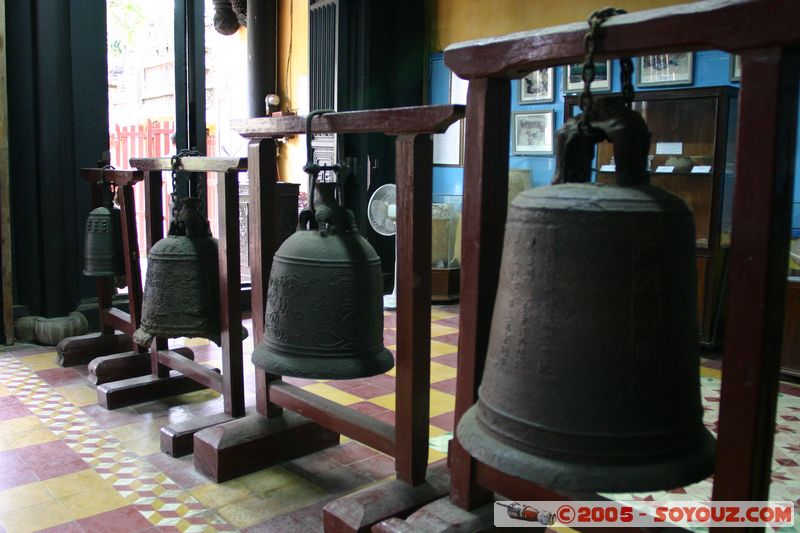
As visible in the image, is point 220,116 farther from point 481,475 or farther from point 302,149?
point 481,475

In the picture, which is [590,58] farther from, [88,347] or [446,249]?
[446,249]

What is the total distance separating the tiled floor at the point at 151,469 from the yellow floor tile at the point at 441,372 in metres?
0.19

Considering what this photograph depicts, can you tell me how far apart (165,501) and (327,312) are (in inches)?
46.8

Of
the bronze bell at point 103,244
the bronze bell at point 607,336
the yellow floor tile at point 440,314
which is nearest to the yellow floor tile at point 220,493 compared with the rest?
the bronze bell at point 607,336

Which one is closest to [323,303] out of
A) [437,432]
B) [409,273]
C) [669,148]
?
[409,273]

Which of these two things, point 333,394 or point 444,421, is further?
point 333,394

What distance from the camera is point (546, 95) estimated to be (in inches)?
277

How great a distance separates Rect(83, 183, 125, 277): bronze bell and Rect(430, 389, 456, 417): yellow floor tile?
224 centimetres

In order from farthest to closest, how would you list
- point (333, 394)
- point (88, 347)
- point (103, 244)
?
point (88, 347)
point (103, 244)
point (333, 394)

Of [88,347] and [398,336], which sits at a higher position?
[398,336]

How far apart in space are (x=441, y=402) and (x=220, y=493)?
168 cm

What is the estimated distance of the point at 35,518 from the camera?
9.27 feet

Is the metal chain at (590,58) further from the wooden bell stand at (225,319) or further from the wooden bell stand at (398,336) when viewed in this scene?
the wooden bell stand at (225,319)

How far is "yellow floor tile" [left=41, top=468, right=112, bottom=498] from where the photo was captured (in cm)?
307
